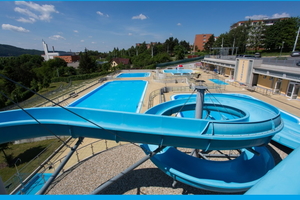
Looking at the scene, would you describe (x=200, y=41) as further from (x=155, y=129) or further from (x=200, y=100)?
(x=155, y=129)

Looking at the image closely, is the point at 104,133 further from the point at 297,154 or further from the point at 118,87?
the point at 118,87

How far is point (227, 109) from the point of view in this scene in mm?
8273

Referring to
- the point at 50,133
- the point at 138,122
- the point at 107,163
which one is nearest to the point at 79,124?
the point at 50,133

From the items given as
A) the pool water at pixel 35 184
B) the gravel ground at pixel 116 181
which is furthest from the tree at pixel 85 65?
the gravel ground at pixel 116 181

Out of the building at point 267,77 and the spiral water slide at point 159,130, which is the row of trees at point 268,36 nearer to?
the building at point 267,77

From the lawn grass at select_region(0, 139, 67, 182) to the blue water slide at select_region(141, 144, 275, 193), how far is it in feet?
22.0

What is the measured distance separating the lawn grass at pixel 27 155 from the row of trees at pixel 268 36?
4520cm

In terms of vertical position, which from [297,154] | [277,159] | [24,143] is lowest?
[24,143]

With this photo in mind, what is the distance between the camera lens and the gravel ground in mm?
6820

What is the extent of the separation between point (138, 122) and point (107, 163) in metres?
4.70

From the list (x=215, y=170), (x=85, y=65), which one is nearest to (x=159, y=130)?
(x=215, y=170)

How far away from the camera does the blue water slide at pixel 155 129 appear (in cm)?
475

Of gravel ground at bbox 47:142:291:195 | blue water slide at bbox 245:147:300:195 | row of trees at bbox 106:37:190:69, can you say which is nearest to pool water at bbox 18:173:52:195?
gravel ground at bbox 47:142:291:195

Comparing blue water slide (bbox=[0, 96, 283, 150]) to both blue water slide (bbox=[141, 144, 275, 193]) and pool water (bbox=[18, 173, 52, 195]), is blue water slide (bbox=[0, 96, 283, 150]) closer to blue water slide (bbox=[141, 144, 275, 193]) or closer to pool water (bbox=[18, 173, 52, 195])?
blue water slide (bbox=[141, 144, 275, 193])
